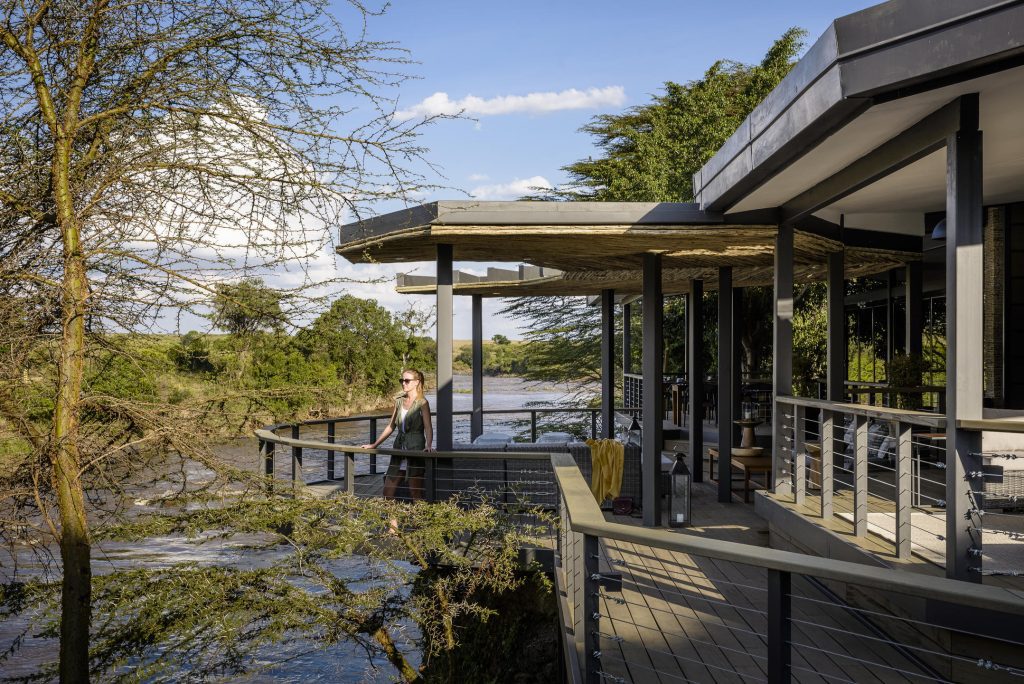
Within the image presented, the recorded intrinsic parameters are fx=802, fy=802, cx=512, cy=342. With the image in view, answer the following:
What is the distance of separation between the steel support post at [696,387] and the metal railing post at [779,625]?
7.83 m

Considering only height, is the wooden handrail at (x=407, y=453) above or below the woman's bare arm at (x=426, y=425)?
below

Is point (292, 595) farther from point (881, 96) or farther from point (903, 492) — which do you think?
point (881, 96)

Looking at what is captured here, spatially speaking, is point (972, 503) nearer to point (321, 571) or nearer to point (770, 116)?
point (770, 116)

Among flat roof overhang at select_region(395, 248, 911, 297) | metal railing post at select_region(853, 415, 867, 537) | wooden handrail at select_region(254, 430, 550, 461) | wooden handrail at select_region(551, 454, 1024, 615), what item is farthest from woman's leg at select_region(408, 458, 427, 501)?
wooden handrail at select_region(551, 454, 1024, 615)

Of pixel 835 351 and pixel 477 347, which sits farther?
pixel 477 347

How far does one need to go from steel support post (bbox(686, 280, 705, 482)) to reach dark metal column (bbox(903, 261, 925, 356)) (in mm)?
2895

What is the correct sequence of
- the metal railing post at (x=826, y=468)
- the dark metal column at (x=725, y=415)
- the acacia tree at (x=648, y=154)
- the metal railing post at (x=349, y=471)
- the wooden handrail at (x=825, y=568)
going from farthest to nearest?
the acacia tree at (x=648, y=154) → the dark metal column at (x=725, y=415) → the metal railing post at (x=349, y=471) → the metal railing post at (x=826, y=468) → the wooden handrail at (x=825, y=568)

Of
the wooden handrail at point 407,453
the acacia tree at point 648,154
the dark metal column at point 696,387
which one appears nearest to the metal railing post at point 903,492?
the wooden handrail at point 407,453

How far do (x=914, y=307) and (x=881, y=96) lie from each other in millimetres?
8096

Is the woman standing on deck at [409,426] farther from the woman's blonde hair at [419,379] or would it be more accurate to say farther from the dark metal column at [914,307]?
the dark metal column at [914,307]

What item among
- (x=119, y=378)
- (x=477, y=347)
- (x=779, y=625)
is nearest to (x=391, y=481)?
(x=119, y=378)

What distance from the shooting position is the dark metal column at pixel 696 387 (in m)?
9.87

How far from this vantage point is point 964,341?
13.4 ft

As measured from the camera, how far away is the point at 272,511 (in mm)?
4410
